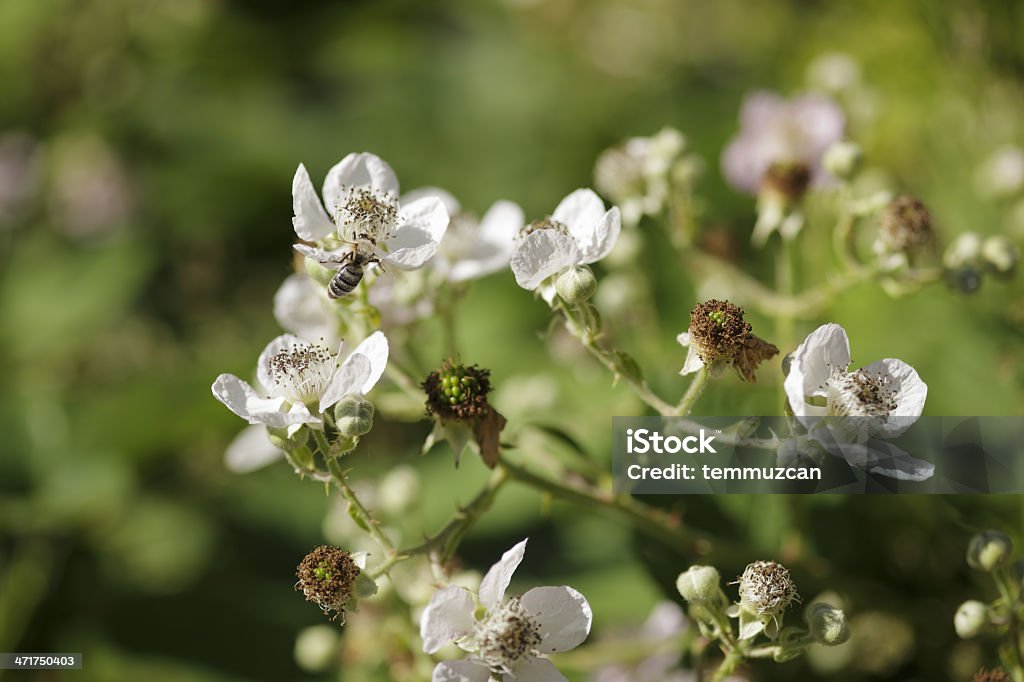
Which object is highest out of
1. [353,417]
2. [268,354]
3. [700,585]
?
[268,354]

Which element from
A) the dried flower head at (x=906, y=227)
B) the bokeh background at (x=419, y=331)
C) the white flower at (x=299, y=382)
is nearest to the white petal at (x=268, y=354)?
the white flower at (x=299, y=382)

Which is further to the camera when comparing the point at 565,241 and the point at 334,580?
the point at 565,241

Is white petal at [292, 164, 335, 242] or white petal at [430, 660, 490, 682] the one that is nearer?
white petal at [430, 660, 490, 682]

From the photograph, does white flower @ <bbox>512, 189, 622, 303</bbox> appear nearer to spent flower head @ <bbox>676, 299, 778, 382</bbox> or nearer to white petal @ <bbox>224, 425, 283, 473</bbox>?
spent flower head @ <bbox>676, 299, 778, 382</bbox>

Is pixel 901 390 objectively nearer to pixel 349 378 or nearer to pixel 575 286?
pixel 575 286

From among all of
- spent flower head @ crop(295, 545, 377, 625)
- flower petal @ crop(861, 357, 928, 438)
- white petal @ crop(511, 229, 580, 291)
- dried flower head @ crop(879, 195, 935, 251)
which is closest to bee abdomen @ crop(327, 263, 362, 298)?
white petal @ crop(511, 229, 580, 291)

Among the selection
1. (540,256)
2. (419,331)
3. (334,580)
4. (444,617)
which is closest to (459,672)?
(444,617)
